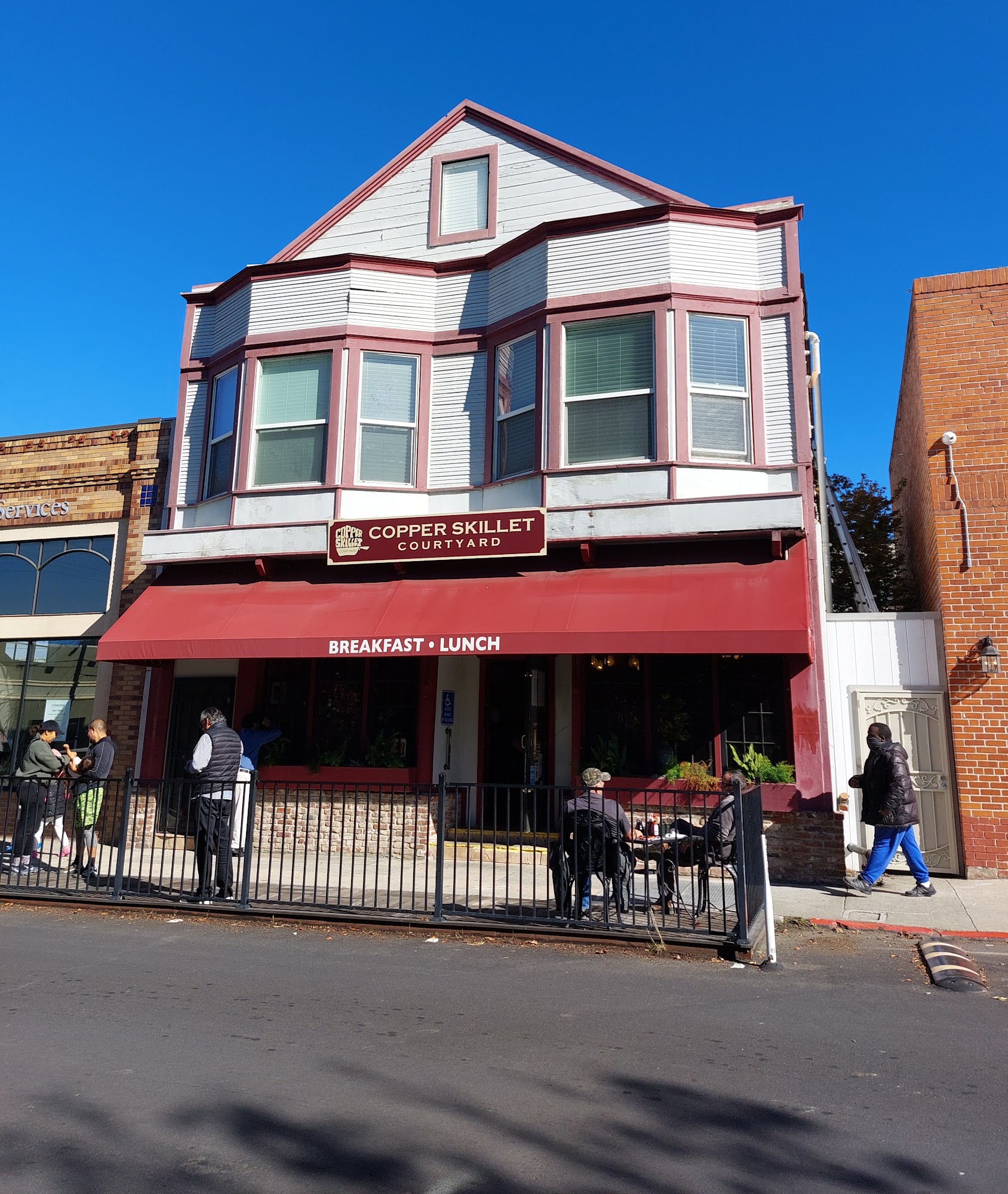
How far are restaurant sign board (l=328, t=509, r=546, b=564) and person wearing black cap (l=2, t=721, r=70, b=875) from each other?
14.3 feet

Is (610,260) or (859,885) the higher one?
(610,260)

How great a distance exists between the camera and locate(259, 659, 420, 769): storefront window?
13070mm

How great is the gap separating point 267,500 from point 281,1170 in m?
10.7

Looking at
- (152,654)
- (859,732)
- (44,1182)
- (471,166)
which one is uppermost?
(471,166)

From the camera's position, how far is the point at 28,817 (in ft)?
33.7

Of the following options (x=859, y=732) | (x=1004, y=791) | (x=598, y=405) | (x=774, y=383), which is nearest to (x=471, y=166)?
(x=598, y=405)

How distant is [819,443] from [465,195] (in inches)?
278

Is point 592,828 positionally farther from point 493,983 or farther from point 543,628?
point 543,628

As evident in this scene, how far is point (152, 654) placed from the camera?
1245cm

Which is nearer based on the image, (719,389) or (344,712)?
(719,389)

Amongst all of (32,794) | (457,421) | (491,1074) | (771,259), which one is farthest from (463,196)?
(491,1074)

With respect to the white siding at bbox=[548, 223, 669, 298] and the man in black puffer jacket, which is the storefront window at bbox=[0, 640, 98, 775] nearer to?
the white siding at bbox=[548, 223, 669, 298]

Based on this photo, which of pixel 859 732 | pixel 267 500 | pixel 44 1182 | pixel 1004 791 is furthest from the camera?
pixel 267 500

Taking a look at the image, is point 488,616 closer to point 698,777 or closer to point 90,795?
point 698,777
